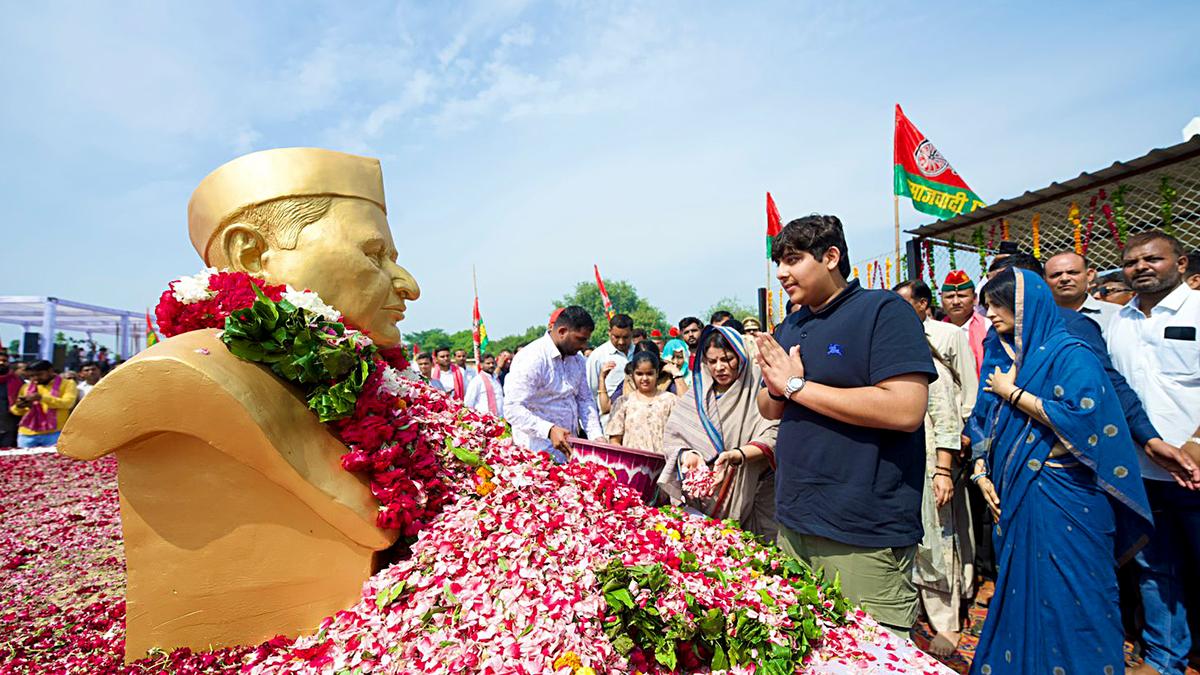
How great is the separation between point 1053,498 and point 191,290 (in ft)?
12.0

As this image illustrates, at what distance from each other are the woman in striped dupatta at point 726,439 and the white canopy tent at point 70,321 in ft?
59.3

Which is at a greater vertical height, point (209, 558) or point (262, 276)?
point (262, 276)

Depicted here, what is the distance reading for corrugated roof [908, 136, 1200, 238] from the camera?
553cm

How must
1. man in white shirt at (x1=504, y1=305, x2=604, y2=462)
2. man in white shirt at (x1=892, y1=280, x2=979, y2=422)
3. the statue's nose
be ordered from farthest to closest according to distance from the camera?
man in white shirt at (x1=504, y1=305, x2=604, y2=462) < man in white shirt at (x1=892, y1=280, x2=979, y2=422) < the statue's nose

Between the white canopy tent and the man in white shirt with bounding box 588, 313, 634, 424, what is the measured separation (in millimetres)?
15390

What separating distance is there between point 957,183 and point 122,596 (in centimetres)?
1022

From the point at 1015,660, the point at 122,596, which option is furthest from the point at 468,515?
the point at 1015,660

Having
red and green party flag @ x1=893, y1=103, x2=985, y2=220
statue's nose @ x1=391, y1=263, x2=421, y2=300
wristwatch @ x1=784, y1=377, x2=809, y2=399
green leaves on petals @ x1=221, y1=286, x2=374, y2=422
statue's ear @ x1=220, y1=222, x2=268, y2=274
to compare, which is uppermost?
red and green party flag @ x1=893, y1=103, x2=985, y2=220

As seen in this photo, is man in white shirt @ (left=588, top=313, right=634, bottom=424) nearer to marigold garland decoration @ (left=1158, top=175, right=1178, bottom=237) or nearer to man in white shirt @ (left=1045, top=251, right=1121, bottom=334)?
man in white shirt @ (left=1045, top=251, right=1121, bottom=334)

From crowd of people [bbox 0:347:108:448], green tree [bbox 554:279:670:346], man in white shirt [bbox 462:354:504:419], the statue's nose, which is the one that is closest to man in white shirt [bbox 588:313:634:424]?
man in white shirt [bbox 462:354:504:419]

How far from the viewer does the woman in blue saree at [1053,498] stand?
98.7 inches

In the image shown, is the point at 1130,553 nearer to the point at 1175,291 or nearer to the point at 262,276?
the point at 1175,291

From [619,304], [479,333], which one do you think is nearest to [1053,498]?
[479,333]

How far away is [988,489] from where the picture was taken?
323 cm
